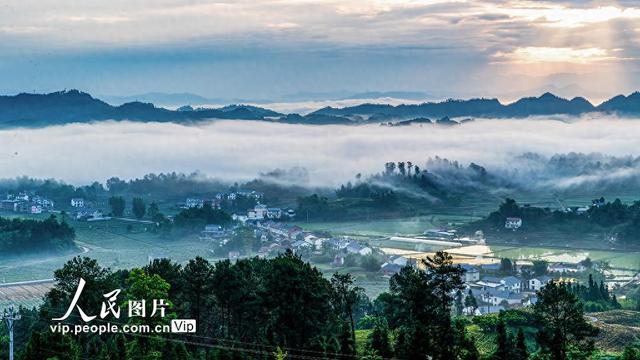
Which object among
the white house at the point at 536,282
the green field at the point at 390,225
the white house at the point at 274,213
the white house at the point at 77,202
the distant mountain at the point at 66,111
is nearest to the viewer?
the white house at the point at 536,282

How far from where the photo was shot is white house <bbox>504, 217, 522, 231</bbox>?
77062 millimetres

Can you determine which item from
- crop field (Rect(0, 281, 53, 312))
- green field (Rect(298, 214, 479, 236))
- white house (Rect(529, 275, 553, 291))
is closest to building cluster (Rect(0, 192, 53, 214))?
green field (Rect(298, 214, 479, 236))

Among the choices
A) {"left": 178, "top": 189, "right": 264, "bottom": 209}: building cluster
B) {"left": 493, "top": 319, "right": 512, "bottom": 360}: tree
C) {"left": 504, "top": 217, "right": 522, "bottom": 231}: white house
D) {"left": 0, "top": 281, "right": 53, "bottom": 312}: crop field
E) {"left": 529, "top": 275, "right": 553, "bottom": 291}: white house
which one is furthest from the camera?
{"left": 178, "top": 189, "right": 264, "bottom": 209}: building cluster

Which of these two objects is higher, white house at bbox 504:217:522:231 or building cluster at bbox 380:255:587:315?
white house at bbox 504:217:522:231

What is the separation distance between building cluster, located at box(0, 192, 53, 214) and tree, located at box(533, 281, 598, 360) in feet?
253

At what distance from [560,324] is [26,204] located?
265 feet

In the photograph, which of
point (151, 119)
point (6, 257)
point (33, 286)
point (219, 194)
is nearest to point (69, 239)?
point (6, 257)

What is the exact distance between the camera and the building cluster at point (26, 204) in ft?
319

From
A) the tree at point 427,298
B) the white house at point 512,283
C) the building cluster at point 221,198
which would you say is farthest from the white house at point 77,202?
the tree at point 427,298

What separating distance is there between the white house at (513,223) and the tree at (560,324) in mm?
50243

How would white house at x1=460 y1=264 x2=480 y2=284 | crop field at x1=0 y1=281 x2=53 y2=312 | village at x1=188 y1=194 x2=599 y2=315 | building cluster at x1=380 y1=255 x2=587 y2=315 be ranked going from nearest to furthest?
building cluster at x1=380 y1=255 x2=587 y2=315, village at x1=188 y1=194 x2=599 y2=315, crop field at x1=0 y1=281 x2=53 y2=312, white house at x1=460 y1=264 x2=480 y2=284

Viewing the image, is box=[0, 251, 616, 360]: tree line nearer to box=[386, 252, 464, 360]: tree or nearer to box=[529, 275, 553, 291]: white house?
box=[386, 252, 464, 360]: tree

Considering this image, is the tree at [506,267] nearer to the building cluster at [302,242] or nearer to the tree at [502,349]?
the building cluster at [302,242]

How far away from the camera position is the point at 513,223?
7725 cm
